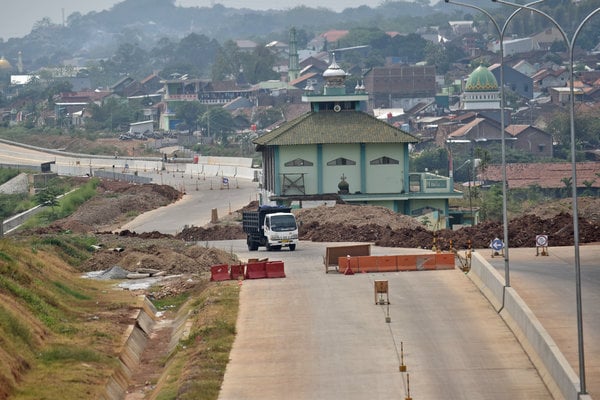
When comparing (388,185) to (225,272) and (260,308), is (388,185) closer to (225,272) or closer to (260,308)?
(225,272)

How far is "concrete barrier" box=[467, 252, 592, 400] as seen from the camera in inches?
1297

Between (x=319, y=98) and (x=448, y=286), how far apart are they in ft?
120

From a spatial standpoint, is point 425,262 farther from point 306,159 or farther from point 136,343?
point 306,159

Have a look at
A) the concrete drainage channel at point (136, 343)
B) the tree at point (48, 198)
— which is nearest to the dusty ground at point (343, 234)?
the concrete drainage channel at point (136, 343)

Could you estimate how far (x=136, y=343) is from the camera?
42.8 m

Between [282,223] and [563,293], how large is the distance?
1985 centimetres

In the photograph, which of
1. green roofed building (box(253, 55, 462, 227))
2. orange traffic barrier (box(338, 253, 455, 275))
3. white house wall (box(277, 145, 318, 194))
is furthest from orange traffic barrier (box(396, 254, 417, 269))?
white house wall (box(277, 145, 318, 194))

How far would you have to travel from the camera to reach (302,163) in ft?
269

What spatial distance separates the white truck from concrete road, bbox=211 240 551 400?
1025 cm

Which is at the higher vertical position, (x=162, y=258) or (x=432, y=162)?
(x=432, y=162)

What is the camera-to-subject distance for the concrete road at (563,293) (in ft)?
118

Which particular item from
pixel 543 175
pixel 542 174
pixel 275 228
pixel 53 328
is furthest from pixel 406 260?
pixel 542 174

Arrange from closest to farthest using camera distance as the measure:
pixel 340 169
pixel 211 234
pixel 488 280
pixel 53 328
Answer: pixel 53 328 < pixel 488 280 < pixel 211 234 < pixel 340 169

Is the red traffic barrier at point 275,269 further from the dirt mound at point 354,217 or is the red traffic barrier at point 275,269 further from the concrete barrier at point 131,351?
the dirt mound at point 354,217
